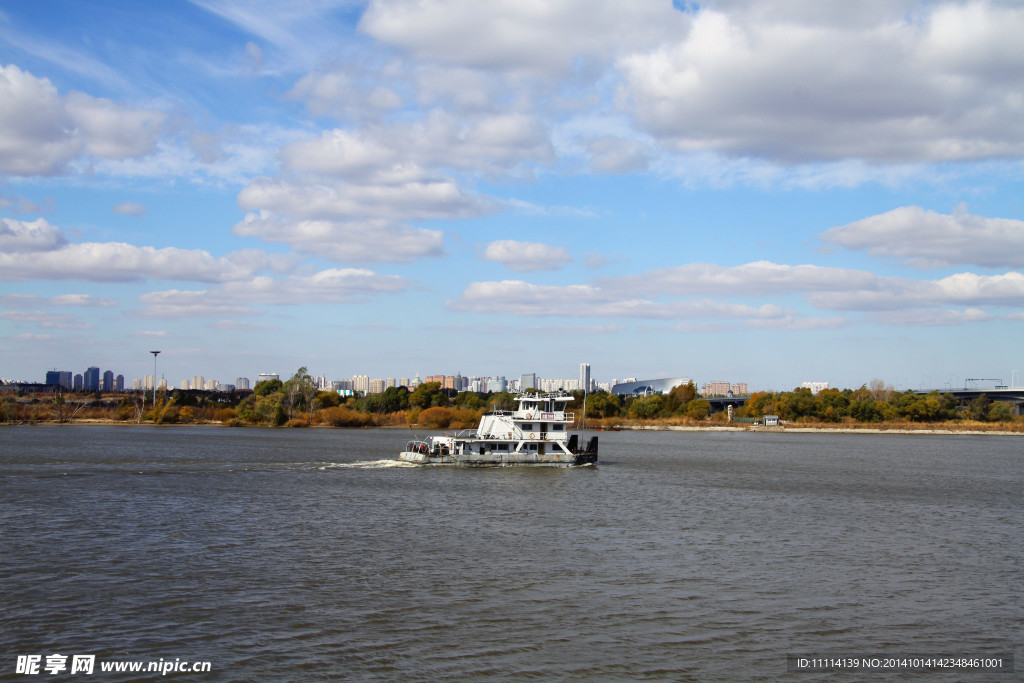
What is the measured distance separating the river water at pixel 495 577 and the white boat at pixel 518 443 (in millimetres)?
13473

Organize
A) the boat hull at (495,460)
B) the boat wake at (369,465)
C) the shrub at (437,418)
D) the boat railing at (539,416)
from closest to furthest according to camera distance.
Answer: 1. the boat hull at (495,460)
2. the boat wake at (369,465)
3. the boat railing at (539,416)
4. the shrub at (437,418)

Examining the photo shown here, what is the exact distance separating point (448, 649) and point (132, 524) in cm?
2589

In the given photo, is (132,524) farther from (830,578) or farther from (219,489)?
(830,578)

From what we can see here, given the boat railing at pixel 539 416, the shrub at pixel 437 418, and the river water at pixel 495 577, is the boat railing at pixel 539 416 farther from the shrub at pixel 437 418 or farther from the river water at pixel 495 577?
the shrub at pixel 437 418

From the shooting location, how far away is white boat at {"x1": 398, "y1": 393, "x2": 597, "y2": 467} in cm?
7688

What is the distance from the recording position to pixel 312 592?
27.3 metres

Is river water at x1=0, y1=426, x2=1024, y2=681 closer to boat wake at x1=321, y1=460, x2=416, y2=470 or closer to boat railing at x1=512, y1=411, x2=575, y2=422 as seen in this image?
boat wake at x1=321, y1=460, x2=416, y2=470

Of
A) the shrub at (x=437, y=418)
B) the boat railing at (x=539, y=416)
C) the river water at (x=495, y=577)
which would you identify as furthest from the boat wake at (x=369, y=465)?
the shrub at (x=437, y=418)

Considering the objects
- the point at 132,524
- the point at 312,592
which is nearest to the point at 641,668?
the point at 312,592

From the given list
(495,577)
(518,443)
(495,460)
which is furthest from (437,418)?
(495,577)

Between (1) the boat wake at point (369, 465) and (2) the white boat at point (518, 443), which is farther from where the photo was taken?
(1) the boat wake at point (369, 465)

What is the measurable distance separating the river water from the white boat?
1347 cm

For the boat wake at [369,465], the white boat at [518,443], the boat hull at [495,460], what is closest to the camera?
the boat hull at [495,460]

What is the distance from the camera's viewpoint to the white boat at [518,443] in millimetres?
76875
